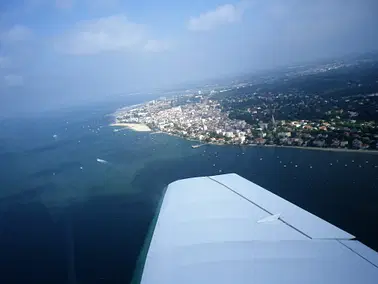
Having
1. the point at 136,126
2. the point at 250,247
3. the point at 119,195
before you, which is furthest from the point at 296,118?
the point at 250,247

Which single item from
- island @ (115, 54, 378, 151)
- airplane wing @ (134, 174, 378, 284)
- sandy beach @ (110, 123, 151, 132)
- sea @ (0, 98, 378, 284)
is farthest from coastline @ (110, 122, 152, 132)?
airplane wing @ (134, 174, 378, 284)

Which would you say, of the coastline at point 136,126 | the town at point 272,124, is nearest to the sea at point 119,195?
the town at point 272,124

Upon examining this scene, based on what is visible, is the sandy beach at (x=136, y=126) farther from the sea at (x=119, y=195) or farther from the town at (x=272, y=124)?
the sea at (x=119, y=195)

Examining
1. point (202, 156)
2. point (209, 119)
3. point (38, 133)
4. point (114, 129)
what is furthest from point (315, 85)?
point (38, 133)

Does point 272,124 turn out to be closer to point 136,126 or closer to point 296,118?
point 296,118

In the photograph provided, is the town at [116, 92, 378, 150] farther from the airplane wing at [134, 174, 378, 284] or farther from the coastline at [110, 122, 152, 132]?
the airplane wing at [134, 174, 378, 284]
